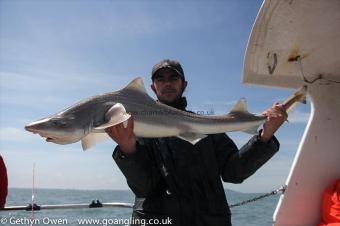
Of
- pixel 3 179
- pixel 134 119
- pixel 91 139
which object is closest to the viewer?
pixel 134 119

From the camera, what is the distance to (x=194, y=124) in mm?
3682

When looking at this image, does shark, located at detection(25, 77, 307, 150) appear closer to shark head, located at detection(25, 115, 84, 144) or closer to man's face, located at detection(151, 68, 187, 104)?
shark head, located at detection(25, 115, 84, 144)

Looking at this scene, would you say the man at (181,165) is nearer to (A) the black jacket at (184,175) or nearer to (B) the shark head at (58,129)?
Answer: (A) the black jacket at (184,175)

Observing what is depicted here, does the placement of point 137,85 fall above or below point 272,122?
above

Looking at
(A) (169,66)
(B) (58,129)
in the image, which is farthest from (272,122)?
(B) (58,129)

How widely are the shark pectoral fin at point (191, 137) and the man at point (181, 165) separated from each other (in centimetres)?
16

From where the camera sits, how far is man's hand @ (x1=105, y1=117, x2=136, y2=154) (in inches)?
134

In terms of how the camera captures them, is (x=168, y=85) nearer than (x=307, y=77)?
Yes

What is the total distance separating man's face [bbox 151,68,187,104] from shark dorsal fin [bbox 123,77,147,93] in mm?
580

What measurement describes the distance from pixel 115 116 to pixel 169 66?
1061 mm

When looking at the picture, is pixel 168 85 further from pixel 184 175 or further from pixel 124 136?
pixel 184 175

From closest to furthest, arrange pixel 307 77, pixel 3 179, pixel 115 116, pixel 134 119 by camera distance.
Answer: pixel 115 116
pixel 134 119
pixel 3 179
pixel 307 77

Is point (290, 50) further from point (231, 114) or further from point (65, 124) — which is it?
point (65, 124)

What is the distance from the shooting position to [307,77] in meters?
5.56
